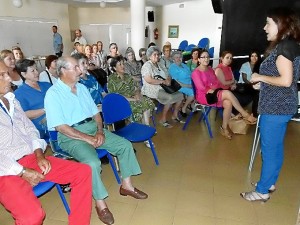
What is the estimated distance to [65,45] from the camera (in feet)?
33.1

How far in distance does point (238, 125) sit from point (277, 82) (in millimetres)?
1880

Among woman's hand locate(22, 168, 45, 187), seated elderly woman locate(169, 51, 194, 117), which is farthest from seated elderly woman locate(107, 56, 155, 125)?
woman's hand locate(22, 168, 45, 187)

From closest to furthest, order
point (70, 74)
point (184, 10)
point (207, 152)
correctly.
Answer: point (70, 74) < point (207, 152) < point (184, 10)

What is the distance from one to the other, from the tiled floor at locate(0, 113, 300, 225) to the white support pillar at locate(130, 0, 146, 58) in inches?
199

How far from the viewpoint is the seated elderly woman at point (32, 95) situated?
227 centimetres

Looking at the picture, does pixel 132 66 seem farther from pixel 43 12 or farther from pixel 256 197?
pixel 43 12

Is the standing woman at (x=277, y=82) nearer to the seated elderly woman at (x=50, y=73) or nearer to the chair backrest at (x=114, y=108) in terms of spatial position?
the chair backrest at (x=114, y=108)

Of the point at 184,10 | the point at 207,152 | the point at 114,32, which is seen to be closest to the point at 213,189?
the point at 207,152

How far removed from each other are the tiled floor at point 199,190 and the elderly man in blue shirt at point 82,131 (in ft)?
0.52

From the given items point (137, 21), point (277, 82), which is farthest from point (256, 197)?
point (137, 21)

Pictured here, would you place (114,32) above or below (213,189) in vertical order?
above

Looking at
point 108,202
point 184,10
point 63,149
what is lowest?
point 108,202

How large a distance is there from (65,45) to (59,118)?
9.04 metres

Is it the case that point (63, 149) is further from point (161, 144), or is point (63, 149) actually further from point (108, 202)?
point (161, 144)
